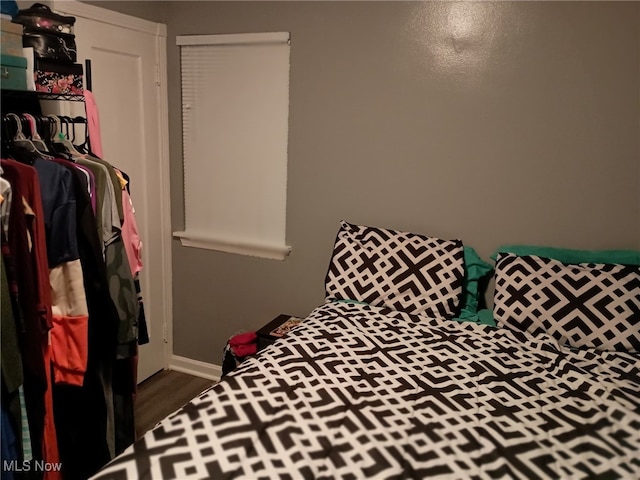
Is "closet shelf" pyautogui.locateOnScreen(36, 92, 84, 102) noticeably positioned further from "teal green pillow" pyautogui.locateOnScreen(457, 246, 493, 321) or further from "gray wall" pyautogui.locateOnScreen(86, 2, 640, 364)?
"teal green pillow" pyautogui.locateOnScreen(457, 246, 493, 321)

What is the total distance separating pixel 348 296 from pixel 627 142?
1.38 m

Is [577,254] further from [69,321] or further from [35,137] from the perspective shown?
[35,137]

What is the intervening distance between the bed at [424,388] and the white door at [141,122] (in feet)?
3.95

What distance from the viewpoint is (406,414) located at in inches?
62.6

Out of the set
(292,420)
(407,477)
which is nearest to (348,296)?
(292,420)

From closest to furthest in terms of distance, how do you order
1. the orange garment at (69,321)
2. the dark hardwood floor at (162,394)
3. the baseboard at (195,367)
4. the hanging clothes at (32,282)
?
the hanging clothes at (32,282) < the orange garment at (69,321) < the dark hardwood floor at (162,394) < the baseboard at (195,367)

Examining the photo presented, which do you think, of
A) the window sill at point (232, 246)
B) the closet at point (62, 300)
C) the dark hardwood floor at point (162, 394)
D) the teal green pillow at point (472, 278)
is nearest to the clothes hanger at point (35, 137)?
the closet at point (62, 300)

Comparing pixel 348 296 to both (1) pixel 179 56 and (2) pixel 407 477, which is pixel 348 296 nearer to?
(2) pixel 407 477

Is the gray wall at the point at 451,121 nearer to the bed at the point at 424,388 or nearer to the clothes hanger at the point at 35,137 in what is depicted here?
the bed at the point at 424,388

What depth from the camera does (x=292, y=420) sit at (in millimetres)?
1517

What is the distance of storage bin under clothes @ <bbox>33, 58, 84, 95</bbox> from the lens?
6.40 ft

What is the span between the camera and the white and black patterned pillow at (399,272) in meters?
2.33

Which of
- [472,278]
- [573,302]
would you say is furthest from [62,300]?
[573,302]

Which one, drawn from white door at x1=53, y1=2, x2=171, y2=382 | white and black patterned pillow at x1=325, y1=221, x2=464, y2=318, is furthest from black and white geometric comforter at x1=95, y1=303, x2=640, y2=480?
white door at x1=53, y1=2, x2=171, y2=382
